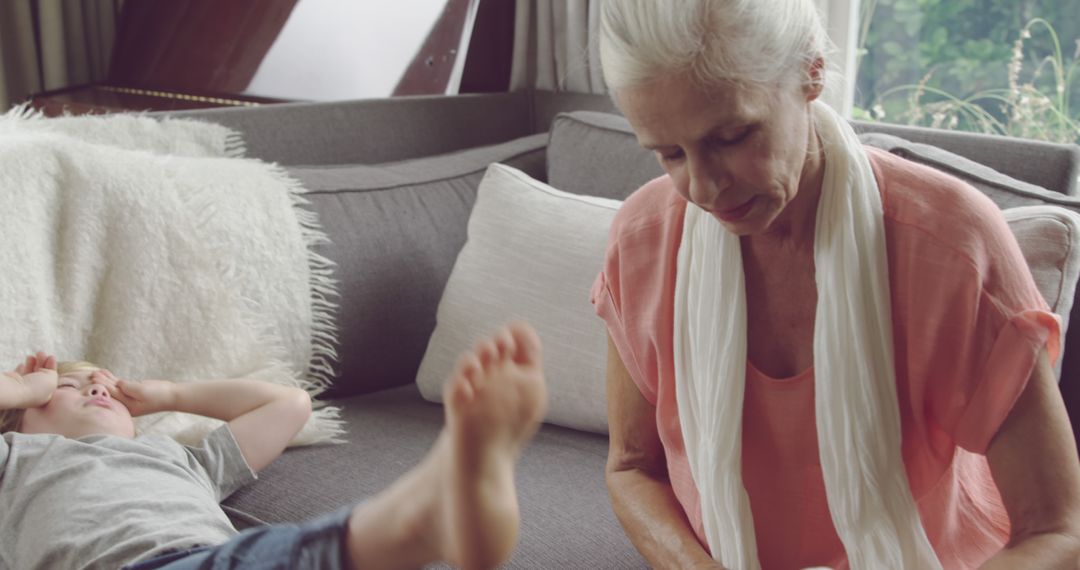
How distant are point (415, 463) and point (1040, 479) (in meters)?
0.96

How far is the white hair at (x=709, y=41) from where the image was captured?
1.07 meters

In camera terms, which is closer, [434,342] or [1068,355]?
[1068,355]

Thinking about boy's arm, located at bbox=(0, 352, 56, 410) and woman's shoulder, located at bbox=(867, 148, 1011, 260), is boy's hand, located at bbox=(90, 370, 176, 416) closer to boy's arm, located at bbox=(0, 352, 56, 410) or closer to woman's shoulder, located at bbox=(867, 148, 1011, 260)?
boy's arm, located at bbox=(0, 352, 56, 410)

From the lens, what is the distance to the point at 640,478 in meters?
1.42

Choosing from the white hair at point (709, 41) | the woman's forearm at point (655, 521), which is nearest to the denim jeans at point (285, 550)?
the woman's forearm at point (655, 521)

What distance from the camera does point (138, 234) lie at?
1.93m

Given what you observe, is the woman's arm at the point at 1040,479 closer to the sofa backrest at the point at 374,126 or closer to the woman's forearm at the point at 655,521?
the woman's forearm at the point at 655,521

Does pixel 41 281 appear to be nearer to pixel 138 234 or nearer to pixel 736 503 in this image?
pixel 138 234

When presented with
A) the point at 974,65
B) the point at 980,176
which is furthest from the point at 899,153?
the point at 974,65

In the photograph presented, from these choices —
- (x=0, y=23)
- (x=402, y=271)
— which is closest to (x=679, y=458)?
(x=402, y=271)

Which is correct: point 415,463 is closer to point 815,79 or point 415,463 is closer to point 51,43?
point 815,79

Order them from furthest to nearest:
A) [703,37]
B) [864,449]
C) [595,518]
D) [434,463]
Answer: [595,518], [864,449], [703,37], [434,463]

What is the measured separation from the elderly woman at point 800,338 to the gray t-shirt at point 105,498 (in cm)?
56

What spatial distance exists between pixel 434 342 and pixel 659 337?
800 millimetres
